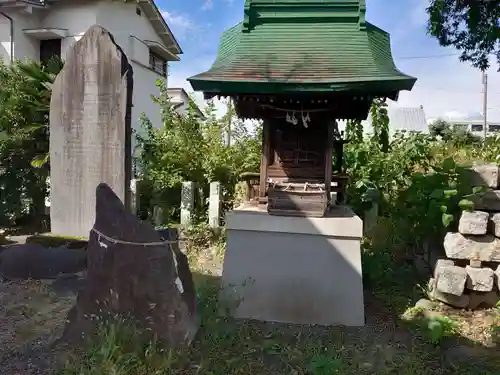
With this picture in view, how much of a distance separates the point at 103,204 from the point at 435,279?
3.65m

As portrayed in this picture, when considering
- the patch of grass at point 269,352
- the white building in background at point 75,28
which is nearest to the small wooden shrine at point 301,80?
the patch of grass at point 269,352

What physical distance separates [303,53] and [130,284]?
9.70 feet

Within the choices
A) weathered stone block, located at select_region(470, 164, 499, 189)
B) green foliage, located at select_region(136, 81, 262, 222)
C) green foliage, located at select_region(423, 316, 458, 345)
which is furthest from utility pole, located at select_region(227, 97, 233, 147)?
green foliage, located at select_region(423, 316, 458, 345)

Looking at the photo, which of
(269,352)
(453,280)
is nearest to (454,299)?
(453,280)

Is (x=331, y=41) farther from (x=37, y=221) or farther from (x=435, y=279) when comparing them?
(x=37, y=221)

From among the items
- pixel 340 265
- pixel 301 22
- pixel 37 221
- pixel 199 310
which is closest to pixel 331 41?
pixel 301 22

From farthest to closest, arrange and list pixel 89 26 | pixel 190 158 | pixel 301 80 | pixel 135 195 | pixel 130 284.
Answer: pixel 89 26
pixel 190 158
pixel 135 195
pixel 301 80
pixel 130 284

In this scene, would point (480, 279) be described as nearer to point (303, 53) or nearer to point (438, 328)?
point (438, 328)

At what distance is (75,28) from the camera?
44.4ft

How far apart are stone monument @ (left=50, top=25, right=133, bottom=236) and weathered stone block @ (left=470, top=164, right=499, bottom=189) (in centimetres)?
457

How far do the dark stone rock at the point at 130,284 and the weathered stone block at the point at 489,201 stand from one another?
135 inches

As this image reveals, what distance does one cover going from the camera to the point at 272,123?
517cm

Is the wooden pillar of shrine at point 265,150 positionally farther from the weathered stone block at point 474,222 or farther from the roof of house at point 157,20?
the roof of house at point 157,20

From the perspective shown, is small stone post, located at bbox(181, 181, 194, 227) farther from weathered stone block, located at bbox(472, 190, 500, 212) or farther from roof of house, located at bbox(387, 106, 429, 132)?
roof of house, located at bbox(387, 106, 429, 132)
